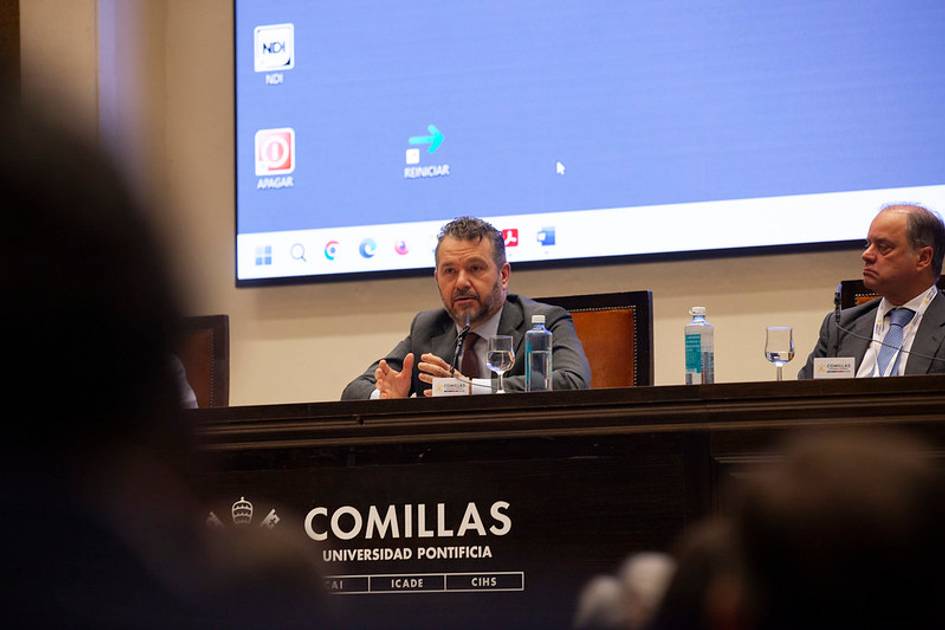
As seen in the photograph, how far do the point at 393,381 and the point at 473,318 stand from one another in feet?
1.60

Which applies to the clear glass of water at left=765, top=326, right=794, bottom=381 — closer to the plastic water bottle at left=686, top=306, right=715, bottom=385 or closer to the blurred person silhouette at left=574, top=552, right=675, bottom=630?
the plastic water bottle at left=686, top=306, right=715, bottom=385

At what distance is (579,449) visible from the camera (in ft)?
6.52

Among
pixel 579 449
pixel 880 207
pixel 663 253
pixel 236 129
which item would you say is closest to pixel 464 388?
pixel 579 449

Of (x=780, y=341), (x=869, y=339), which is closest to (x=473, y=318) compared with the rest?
(x=780, y=341)

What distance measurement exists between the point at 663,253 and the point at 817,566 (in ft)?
13.2

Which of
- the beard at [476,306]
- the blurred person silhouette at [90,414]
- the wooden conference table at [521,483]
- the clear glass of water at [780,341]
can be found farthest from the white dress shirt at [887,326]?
the blurred person silhouette at [90,414]

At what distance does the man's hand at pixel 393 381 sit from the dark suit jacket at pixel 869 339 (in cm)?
115

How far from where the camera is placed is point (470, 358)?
342 cm

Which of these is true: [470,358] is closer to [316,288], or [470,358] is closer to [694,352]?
[694,352]

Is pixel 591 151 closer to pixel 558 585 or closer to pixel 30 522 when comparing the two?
pixel 558 585

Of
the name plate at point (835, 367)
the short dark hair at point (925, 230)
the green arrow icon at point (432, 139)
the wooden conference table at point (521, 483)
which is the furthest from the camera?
the green arrow icon at point (432, 139)

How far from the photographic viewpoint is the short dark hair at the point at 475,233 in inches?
141

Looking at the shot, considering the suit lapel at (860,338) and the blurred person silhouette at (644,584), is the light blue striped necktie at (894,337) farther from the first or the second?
the blurred person silhouette at (644,584)

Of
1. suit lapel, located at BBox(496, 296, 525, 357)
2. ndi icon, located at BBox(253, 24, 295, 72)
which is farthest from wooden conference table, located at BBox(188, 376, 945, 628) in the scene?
ndi icon, located at BBox(253, 24, 295, 72)
